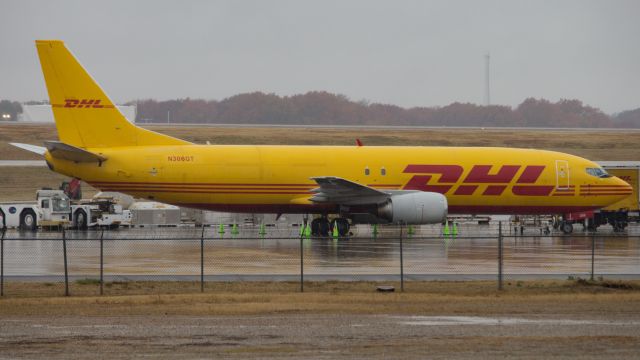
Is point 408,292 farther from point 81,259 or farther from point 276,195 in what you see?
point 276,195

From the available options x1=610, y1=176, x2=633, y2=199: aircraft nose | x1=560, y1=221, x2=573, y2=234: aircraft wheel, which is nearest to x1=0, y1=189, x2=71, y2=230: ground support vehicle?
x1=560, y1=221, x2=573, y2=234: aircraft wheel

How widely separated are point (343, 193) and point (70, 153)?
9249mm

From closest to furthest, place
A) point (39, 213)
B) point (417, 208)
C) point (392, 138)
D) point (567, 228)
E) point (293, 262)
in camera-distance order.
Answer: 1. point (293, 262)
2. point (417, 208)
3. point (567, 228)
4. point (39, 213)
5. point (392, 138)

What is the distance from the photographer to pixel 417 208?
116ft

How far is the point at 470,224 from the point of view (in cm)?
4781

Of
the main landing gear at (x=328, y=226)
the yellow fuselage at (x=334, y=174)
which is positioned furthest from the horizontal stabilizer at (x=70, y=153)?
the main landing gear at (x=328, y=226)

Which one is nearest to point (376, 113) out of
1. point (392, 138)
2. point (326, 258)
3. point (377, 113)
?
point (377, 113)

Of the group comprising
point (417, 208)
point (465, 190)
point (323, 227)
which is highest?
point (465, 190)

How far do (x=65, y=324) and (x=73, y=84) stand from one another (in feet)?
67.5

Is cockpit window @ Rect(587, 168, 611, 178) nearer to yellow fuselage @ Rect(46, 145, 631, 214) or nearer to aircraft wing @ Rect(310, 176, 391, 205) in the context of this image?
yellow fuselage @ Rect(46, 145, 631, 214)

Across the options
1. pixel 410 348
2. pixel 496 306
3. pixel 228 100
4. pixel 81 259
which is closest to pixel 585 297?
pixel 496 306

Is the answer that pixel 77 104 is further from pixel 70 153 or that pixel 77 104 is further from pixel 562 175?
pixel 562 175

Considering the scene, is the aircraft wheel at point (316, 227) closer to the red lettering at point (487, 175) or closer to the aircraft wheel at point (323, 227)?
the aircraft wheel at point (323, 227)

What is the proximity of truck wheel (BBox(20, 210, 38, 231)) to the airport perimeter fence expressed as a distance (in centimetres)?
947
